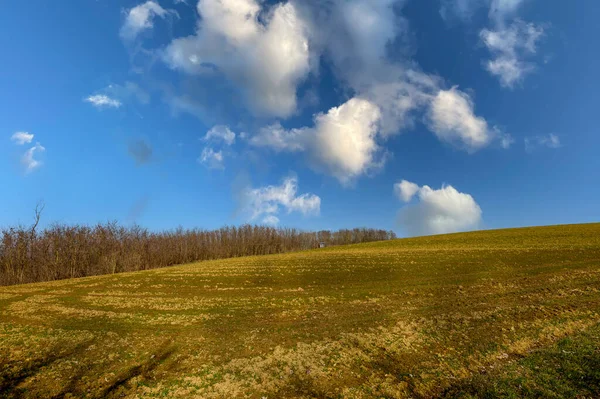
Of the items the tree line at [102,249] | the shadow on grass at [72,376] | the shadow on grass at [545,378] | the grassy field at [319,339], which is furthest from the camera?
the tree line at [102,249]

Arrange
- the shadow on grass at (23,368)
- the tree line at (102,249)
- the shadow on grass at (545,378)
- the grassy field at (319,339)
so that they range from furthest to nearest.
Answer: the tree line at (102,249), the shadow on grass at (23,368), the grassy field at (319,339), the shadow on grass at (545,378)

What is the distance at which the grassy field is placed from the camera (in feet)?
42.7

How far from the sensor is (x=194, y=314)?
80.3ft

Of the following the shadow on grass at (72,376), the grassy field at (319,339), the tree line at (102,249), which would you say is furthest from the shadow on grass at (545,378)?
the tree line at (102,249)

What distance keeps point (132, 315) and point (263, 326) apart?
11.3 meters

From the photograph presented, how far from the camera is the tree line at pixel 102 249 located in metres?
59.5

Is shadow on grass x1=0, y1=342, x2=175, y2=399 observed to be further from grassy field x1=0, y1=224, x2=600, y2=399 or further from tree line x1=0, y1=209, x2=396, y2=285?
tree line x1=0, y1=209, x2=396, y2=285

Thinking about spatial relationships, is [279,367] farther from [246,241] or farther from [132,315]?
[246,241]

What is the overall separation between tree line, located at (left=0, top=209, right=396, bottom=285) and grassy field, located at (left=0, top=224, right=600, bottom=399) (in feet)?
110

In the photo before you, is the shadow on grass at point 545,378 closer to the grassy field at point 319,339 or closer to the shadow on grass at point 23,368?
the grassy field at point 319,339

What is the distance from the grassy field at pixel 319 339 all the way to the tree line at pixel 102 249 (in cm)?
3357

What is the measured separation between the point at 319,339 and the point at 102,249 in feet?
237

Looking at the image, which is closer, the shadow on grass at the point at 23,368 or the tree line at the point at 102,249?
the shadow on grass at the point at 23,368

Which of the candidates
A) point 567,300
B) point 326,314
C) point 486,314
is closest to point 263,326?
point 326,314
